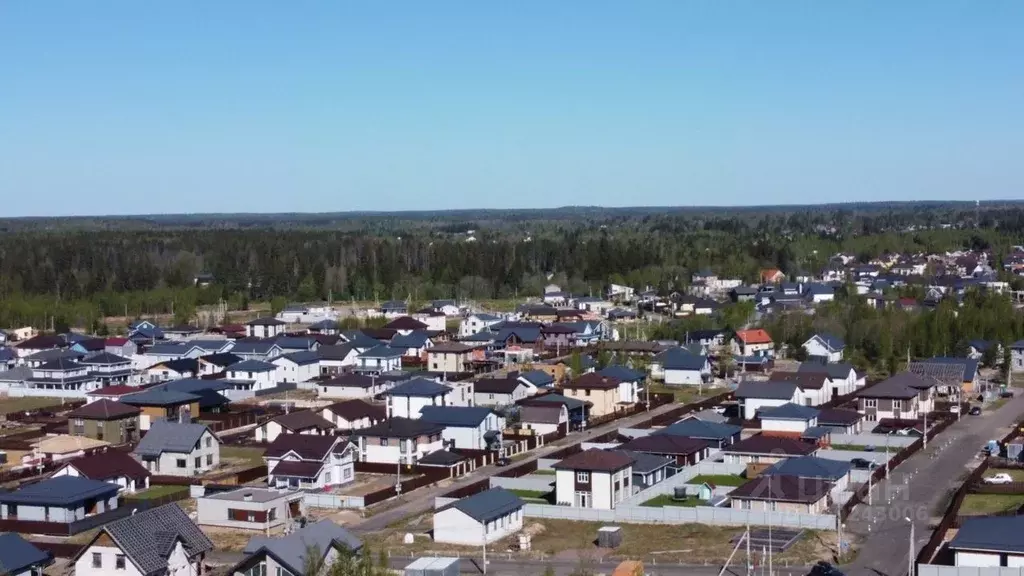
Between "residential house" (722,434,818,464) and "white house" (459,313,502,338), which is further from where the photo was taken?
"white house" (459,313,502,338)

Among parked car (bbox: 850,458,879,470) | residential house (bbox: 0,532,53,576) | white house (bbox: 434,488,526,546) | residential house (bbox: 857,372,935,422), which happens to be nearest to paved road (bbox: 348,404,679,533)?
white house (bbox: 434,488,526,546)

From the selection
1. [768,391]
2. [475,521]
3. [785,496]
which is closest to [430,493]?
[475,521]

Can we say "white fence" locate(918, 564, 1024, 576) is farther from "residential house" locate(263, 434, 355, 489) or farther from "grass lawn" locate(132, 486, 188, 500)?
"grass lawn" locate(132, 486, 188, 500)

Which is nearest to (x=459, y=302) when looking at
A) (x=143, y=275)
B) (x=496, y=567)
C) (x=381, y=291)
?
(x=381, y=291)

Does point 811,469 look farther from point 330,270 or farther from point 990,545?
point 330,270

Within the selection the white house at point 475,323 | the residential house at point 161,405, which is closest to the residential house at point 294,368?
the residential house at point 161,405
